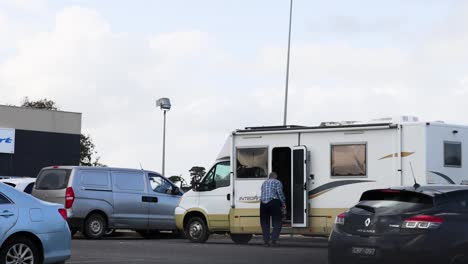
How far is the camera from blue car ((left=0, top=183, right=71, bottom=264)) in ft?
38.4

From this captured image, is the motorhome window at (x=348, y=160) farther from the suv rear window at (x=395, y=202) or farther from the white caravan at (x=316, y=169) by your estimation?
the suv rear window at (x=395, y=202)

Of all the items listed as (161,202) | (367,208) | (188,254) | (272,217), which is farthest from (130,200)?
(367,208)

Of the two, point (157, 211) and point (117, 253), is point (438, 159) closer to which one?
point (117, 253)

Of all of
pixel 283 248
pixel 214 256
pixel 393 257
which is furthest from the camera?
pixel 283 248

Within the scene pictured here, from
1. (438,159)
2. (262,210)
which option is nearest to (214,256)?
(262,210)

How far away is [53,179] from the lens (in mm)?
23219

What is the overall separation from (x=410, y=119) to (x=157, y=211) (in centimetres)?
868

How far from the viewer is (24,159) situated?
47344 millimetres

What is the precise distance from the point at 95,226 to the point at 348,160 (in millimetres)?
7679

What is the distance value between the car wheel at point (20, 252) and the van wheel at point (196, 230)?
1008 cm

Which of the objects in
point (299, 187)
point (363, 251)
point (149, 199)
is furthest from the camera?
point (149, 199)

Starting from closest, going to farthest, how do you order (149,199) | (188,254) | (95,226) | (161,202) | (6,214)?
(6,214) → (188,254) → (95,226) → (149,199) → (161,202)

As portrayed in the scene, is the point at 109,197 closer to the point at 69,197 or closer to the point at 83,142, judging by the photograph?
the point at 69,197

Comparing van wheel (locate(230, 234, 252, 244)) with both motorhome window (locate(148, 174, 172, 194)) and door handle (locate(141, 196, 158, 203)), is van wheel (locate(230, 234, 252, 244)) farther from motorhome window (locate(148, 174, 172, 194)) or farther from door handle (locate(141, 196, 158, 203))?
motorhome window (locate(148, 174, 172, 194))
